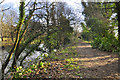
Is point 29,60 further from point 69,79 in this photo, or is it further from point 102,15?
point 102,15

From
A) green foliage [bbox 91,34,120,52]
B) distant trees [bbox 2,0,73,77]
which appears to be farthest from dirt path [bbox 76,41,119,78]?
distant trees [bbox 2,0,73,77]

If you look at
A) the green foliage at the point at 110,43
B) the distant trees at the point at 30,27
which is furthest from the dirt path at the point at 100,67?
the distant trees at the point at 30,27

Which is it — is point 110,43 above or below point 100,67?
above

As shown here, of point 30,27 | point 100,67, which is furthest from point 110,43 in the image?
point 30,27

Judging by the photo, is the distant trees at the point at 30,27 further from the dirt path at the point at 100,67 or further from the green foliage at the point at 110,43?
the green foliage at the point at 110,43

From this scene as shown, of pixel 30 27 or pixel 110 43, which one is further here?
pixel 110 43

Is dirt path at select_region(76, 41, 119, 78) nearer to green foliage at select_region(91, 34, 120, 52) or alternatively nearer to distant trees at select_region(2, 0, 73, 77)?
green foliage at select_region(91, 34, 120, 52)

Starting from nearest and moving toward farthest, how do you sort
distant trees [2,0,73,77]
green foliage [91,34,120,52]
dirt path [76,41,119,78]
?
dirt path [76,41,119,78], distant trees [2,0,73,77], green foliage [91,34,120,52]

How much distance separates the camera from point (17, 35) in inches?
127

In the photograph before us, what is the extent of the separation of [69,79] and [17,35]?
7.77 ft

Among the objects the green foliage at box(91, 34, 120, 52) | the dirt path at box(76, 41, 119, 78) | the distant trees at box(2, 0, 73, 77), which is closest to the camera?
the dirt path at box(76, 41, 119, 78)

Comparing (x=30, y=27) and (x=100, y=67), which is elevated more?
(x=30, y=27)

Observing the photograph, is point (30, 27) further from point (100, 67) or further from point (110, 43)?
point (110, 43)

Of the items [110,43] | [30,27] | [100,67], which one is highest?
[30,27]
